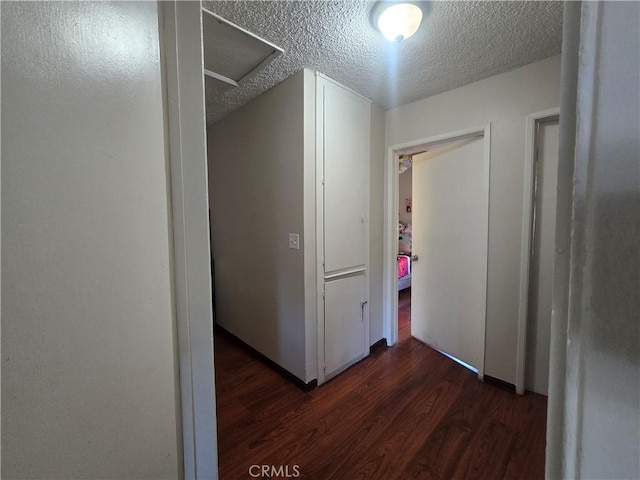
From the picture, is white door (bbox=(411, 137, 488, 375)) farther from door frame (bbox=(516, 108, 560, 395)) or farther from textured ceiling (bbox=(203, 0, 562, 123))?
textured ceiling (bbox=(203, 0, 562, 123))

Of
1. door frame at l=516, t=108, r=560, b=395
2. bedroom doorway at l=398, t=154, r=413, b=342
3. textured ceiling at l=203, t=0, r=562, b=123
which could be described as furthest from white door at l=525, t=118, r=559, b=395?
bedroom doorway at l=398, t=154, r=413, b=342

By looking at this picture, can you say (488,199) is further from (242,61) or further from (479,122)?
(242,61)

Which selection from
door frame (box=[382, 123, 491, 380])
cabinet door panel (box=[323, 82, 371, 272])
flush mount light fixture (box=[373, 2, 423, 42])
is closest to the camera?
flush mount light fixture (box=[373, 2, 423, 42])

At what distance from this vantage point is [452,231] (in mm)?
2254

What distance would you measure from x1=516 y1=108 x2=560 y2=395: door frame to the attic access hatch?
176cm

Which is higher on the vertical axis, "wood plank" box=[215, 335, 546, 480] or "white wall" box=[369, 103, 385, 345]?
"white wall" box=[369, 103, 385, 345]

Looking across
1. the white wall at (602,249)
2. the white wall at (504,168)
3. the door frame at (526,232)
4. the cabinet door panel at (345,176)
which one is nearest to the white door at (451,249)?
the white wall at (504,168)

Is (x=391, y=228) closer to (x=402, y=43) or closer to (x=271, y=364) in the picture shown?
(x=402, y=43)

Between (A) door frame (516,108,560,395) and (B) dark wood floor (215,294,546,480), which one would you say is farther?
(A) door frame (516,108,560,395)

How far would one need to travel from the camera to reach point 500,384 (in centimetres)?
190

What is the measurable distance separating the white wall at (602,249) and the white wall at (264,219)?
1.63m

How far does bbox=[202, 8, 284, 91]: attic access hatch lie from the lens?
138cm

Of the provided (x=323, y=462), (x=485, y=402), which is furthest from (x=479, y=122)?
(x=323, y=462)

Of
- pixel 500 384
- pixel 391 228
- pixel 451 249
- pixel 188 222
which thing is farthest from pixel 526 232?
pixel 188 222
